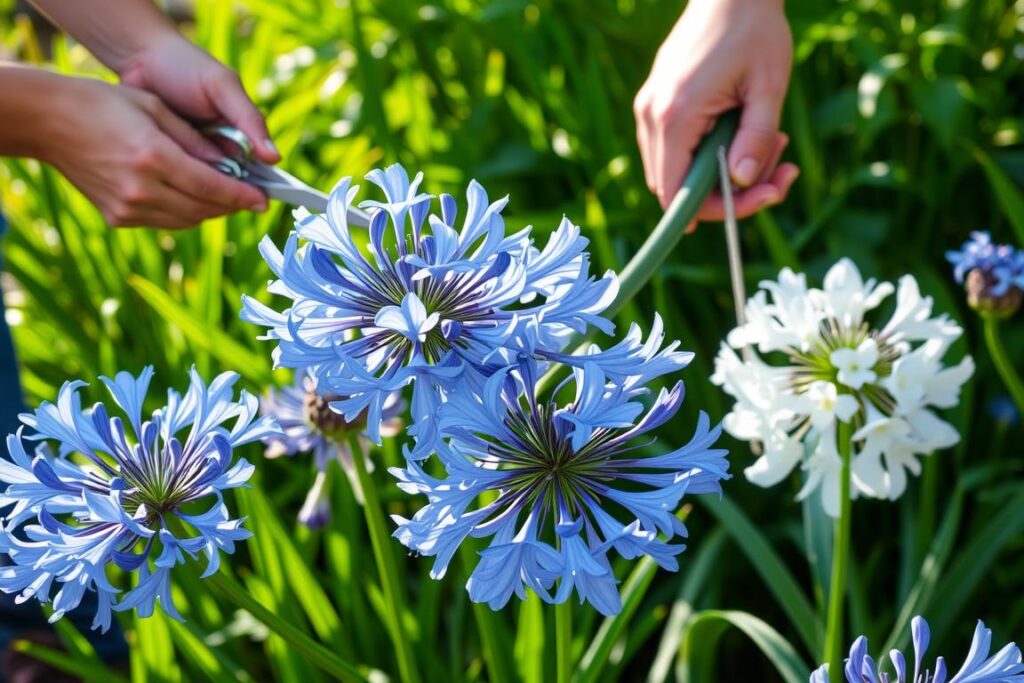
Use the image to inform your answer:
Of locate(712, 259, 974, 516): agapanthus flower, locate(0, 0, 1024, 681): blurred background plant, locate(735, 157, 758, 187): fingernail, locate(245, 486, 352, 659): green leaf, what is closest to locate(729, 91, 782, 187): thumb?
locate(735, 157, 758, 187): fingernail

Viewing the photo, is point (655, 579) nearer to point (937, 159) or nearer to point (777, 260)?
point (777, 260)

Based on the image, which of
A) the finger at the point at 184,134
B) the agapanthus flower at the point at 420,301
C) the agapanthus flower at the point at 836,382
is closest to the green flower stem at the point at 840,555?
the agapanthus flower at the point at 836,382

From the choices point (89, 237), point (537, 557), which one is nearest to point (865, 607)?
point (537, 557)

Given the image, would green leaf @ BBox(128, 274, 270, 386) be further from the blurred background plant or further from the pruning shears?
the pruning shears

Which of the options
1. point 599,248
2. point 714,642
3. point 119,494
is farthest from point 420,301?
point 599,248

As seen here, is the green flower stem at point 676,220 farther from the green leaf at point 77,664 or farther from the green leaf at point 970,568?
the green leaf at point 77,664

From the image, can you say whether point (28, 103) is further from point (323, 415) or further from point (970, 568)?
point (970, 568)
